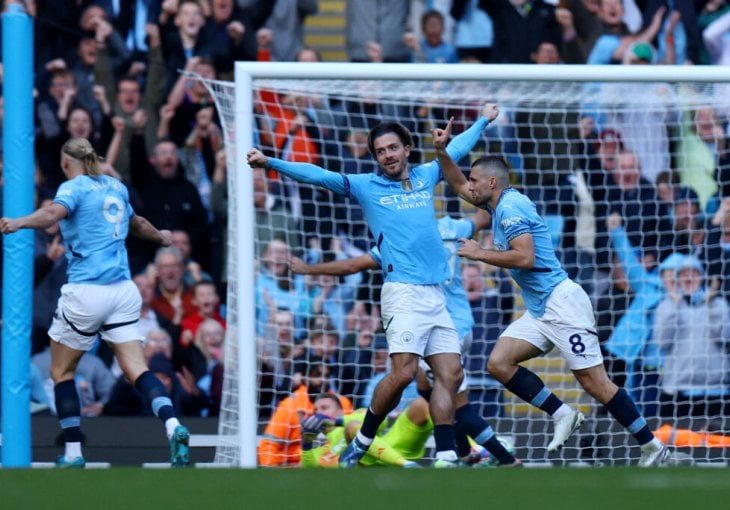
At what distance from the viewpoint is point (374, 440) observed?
8562mm

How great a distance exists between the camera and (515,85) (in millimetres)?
9656

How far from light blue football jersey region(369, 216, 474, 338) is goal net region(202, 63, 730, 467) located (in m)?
1.06

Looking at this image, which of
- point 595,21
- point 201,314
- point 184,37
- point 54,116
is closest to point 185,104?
point 184,37

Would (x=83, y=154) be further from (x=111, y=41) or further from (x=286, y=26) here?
(x=286, y=26)

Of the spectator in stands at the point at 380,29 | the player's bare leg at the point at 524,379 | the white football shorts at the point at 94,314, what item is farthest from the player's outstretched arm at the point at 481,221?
the spectator in stands at the point at 380,29

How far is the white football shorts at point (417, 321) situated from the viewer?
7.52 metres

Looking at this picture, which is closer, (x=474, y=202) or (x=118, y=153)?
(x=474, y=202)

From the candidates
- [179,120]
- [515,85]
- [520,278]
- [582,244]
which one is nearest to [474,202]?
[520,278]

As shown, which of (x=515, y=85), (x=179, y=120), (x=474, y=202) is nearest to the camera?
(x=474, y=202)

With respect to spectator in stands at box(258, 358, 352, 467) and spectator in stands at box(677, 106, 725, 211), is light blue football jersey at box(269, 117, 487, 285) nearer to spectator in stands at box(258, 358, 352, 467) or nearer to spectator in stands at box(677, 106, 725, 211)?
spectator in stands at box(258, 358, 352, 467)

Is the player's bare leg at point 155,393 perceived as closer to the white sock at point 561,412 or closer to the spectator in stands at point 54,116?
the white sock at point 561,412

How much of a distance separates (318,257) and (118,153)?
183 cm

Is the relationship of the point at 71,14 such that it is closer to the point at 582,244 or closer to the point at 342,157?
the point at 342,157

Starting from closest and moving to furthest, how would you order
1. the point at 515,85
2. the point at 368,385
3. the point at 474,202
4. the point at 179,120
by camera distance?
the point at 474,202
the point at 515,85
the point at 368,385
the point at 179,120
